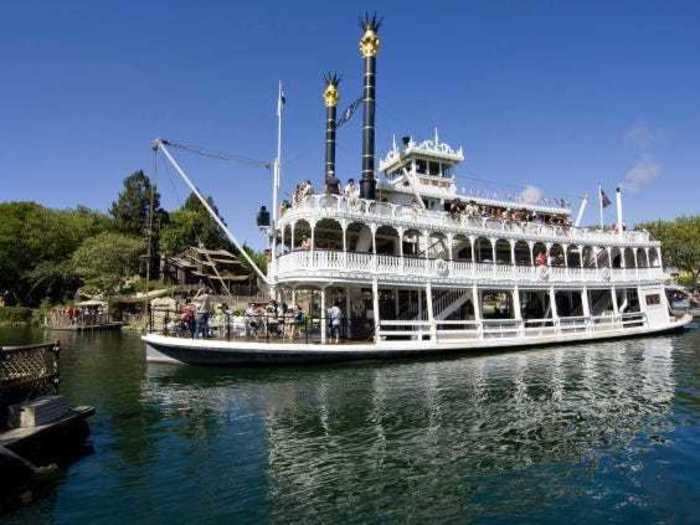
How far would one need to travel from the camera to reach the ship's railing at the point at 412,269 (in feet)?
71.4

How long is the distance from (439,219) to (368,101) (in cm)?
812

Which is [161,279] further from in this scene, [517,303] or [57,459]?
[57,459]

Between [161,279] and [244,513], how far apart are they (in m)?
62.2

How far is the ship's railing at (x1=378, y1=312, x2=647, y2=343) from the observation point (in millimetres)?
23453

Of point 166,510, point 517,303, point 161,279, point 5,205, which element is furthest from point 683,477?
point 5,205

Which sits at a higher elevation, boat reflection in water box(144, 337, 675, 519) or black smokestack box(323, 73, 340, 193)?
black smokestack box(323, 73, 340, 193)

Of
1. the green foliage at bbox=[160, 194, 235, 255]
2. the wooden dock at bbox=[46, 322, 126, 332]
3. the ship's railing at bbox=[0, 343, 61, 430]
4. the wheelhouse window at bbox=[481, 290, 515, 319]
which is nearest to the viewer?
the ship's railing at bbox=[0, 343, 61, 430]

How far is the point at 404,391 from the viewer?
16.3 metres

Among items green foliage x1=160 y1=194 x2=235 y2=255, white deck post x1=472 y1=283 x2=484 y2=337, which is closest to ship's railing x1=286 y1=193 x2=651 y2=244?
white deck post x1=472 y1=283 x2=484 y2=337

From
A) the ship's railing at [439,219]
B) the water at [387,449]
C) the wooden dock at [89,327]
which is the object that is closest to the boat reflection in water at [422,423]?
the water at [387,449]

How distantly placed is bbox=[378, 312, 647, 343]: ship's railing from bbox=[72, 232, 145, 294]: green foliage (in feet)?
141

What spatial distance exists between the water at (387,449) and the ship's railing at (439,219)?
24.7 feet

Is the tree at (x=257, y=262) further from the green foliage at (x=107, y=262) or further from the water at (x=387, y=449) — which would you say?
the water at (x=387, y=449)

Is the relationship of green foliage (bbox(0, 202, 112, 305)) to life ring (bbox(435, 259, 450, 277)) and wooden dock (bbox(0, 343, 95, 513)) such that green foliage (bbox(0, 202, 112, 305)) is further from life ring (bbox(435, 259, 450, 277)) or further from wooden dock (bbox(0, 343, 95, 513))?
wooden dock (bbox(0, 343, 95, 513))
